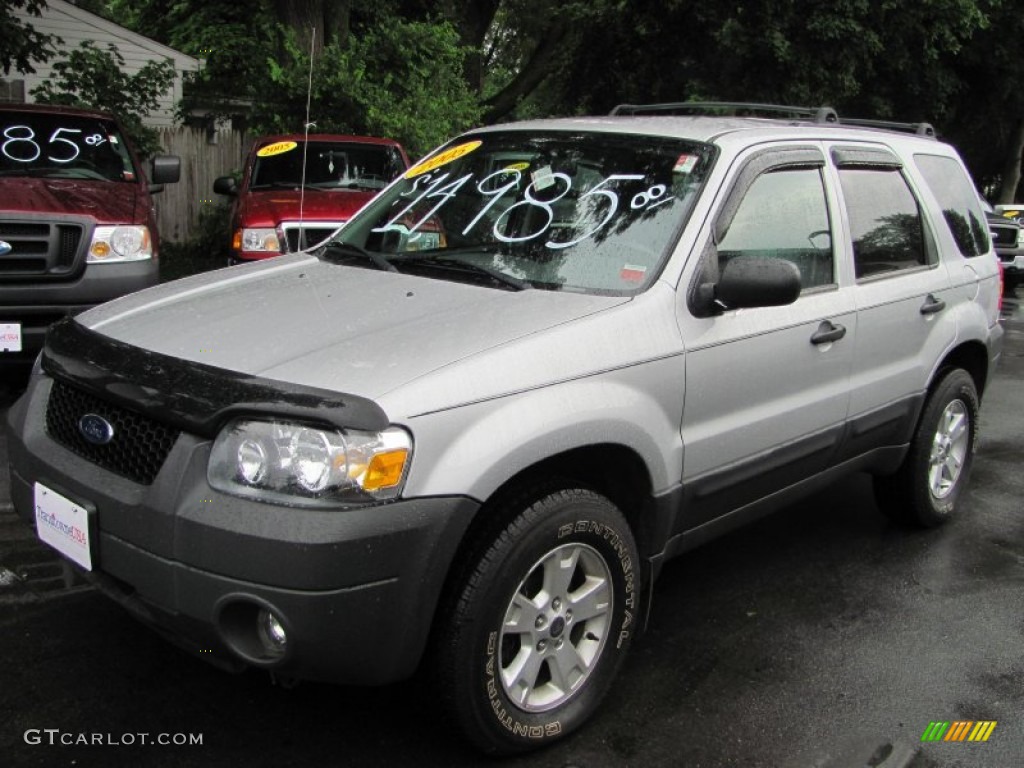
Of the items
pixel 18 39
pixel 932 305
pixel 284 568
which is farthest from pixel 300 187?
pixel 284 568

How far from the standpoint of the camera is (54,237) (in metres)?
6.05

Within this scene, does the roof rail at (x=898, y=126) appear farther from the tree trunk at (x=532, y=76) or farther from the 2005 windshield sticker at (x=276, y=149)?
the tree trunk at (x=532, y=76)

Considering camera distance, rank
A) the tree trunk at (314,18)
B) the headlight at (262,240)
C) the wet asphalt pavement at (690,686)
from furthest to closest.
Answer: the tree trunk at (314,18)
the headlight at (262,240)
the wet asphalt pavement at (690,686)

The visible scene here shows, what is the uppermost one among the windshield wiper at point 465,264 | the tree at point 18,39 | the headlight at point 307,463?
the tree at point 18,39

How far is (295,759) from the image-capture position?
281 centimetres

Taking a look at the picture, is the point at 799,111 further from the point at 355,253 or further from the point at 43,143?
the point at 43,143

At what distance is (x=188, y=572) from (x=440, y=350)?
33.1 inches

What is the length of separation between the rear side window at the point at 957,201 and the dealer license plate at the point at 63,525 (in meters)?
3.84

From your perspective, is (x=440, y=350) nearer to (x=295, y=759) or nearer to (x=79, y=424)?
(x=79, y=424)

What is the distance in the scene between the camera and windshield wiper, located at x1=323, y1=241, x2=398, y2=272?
3567 millimetres

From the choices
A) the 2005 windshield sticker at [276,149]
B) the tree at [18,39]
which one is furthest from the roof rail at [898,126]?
the tree at [18,39]

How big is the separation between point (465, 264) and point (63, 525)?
1.50 metres

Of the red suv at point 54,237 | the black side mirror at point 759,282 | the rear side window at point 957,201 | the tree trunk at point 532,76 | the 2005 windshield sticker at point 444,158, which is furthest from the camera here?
the tree trunk at point 532,76

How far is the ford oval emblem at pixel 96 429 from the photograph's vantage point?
2.70 meters
